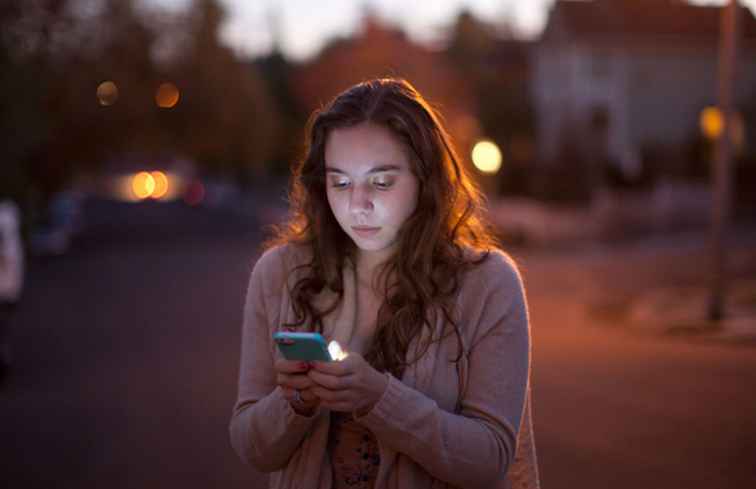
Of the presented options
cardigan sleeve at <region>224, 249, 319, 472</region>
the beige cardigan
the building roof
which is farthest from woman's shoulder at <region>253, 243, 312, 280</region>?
the building roof

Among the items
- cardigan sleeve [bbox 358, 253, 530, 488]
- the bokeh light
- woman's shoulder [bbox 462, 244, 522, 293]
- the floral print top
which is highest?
woman's shoulder [bbox 462, 244, 522, 293]

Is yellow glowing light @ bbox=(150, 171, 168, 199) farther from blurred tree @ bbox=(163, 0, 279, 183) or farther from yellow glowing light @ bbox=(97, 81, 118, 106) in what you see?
yellow glowing light @ bbox=(97, 81, 118, 106)

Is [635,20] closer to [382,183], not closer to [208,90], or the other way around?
[208,90]

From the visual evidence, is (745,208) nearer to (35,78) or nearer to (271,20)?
(35,78)

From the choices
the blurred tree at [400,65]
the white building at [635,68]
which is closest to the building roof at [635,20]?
the white building at [635,68]

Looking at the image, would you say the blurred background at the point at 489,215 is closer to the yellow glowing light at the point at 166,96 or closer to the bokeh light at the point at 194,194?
the yellow glowing light at the point at 166,96

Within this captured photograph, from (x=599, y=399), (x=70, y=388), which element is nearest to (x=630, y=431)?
(x=599, y=399)

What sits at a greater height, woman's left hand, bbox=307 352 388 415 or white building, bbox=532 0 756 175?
white building, bbox=532 0 756 175

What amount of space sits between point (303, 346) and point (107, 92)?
107 ft

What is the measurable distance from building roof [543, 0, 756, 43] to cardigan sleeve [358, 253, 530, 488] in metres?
40.7

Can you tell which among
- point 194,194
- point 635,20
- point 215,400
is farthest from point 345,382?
point 194,194

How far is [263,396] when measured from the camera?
8.45ft

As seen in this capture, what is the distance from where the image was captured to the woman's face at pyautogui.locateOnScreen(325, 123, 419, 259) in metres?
2.48

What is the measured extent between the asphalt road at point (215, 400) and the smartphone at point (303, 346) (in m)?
3.81
